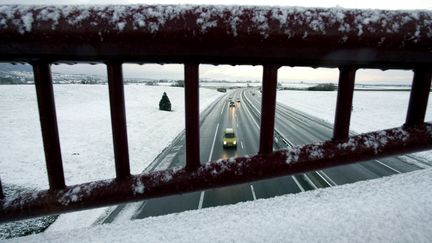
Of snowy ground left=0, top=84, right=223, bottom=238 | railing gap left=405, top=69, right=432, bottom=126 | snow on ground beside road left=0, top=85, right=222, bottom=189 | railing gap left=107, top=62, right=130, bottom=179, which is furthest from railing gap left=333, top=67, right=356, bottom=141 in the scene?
snow on ground beside road left=0, top=85, right=222, bottom=189

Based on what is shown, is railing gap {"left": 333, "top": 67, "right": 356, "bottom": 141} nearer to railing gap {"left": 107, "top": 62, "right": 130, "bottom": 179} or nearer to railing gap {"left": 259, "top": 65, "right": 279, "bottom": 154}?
railing gap {"left": 259, "top": 65, "right": 279, "bottom": 154}

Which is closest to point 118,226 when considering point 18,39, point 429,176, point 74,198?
point 74,198

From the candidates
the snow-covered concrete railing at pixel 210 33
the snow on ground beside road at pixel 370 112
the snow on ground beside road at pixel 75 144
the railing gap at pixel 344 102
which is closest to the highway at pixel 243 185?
the snow on ground beside road at pixel 75 144

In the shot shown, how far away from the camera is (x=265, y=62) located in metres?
0.94

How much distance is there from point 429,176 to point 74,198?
1232cm

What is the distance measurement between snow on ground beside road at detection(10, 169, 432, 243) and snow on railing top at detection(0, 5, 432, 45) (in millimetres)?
3894

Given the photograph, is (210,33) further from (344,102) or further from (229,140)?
(229,140)

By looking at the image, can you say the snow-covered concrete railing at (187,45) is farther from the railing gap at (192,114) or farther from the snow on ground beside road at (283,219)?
the snow on ground beside road at (283,219)

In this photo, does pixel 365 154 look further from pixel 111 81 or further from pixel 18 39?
pixel 18 39

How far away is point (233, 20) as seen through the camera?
817mm

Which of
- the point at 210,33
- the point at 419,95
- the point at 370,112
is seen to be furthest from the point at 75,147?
the point at 370,112

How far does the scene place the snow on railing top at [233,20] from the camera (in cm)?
79

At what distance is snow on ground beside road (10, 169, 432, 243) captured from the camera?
15.2ft

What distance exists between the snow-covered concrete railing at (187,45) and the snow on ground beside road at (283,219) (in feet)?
12.4
